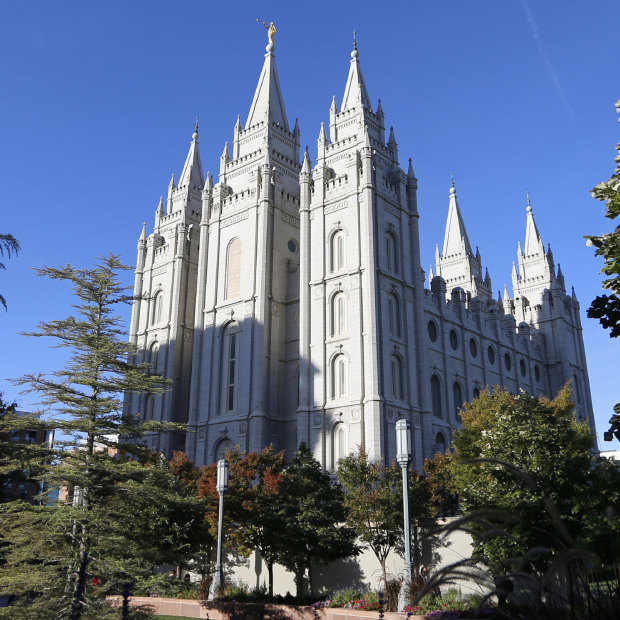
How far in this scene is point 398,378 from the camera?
38.9m

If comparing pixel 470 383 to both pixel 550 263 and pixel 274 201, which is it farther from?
pixel 550 263

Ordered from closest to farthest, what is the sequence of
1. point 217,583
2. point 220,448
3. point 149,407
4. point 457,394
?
1. point 217,583
2. point 220,448
3. point 457,394
4. point 149,407

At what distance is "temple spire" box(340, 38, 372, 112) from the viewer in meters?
45.7

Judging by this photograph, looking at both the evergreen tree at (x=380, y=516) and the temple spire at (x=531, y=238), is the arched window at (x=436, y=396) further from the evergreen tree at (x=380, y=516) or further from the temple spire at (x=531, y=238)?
the temple spire at (x=531, y=238)

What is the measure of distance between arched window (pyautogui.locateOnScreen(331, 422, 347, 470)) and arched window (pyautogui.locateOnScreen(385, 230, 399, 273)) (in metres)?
10.5

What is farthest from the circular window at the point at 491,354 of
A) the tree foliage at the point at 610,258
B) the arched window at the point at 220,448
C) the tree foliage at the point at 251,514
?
the tree foliage at the point at 610,258

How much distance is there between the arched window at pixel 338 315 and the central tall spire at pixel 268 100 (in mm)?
16798

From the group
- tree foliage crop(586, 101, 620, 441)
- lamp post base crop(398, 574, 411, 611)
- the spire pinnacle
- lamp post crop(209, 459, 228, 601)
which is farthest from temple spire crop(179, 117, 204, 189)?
tree foliage crop(586, 101, 620, 441)

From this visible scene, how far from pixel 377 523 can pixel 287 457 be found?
699 inches

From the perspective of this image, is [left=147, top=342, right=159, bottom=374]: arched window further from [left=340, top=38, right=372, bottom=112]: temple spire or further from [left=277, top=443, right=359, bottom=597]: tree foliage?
[left=277, top=443, right=359, bottom=597]: tree foliage

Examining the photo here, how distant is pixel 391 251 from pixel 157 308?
20.5m

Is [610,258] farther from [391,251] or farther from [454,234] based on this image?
[454,234]

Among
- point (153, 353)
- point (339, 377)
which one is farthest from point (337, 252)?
point (153, 353)

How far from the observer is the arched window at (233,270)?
45.5 metres
